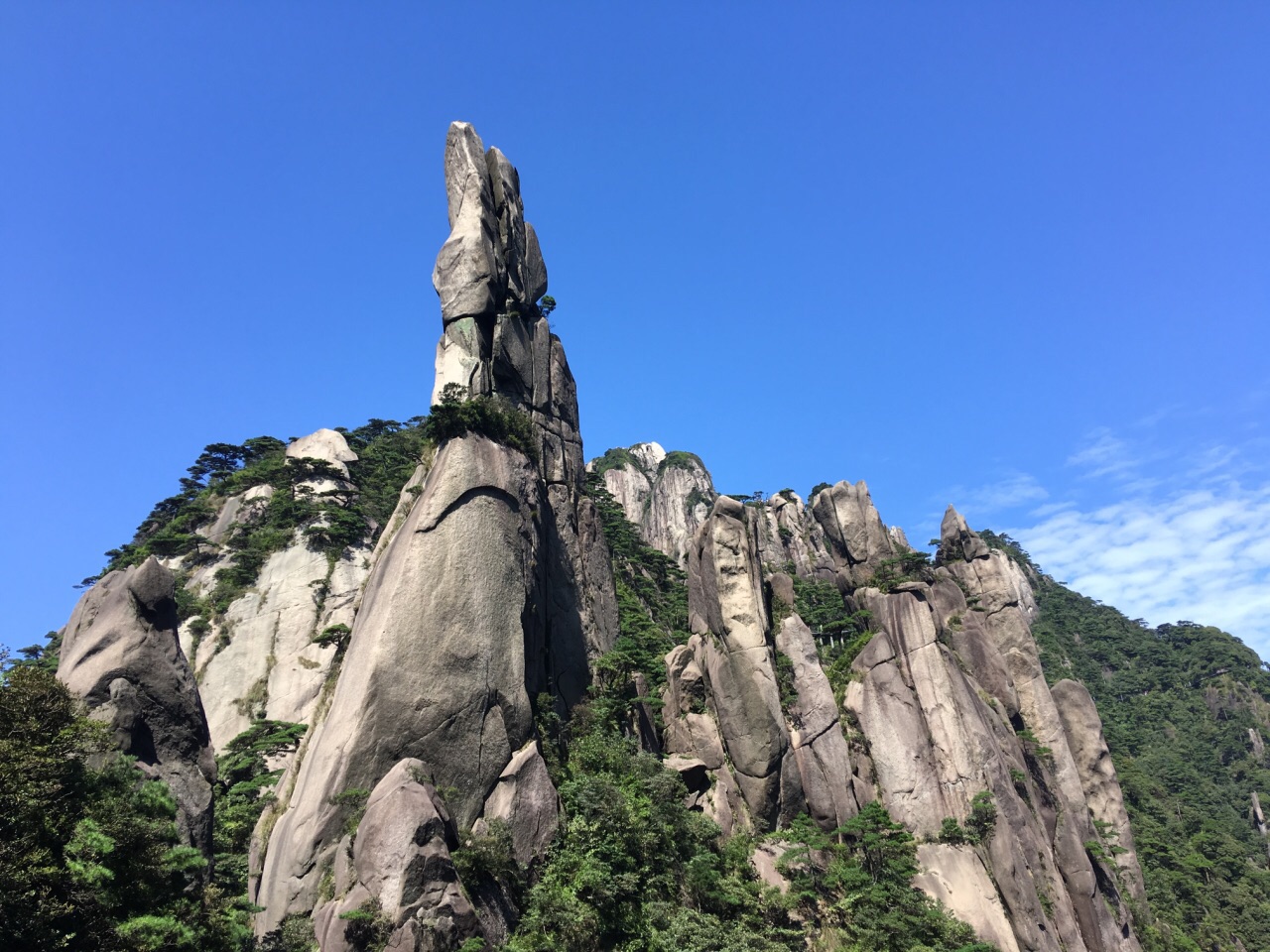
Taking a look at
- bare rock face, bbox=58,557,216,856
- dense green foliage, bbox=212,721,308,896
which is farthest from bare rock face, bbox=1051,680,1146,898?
bare rock face, bbox=58,557,216,856

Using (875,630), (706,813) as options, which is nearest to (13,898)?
(706,813)

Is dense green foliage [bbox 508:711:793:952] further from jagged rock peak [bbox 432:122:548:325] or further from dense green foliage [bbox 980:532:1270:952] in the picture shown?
dense green foliage [bbox 980:532:1270:952]

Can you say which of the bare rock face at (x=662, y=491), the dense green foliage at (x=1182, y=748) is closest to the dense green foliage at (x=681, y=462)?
the bare rock face at (x=662, y=491)

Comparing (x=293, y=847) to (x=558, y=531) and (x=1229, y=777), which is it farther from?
(x=1229, y=777)

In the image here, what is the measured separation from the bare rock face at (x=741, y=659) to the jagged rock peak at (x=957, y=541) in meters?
24.6

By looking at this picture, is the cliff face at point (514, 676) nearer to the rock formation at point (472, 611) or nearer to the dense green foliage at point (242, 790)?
the rock formation at point (472, 611)

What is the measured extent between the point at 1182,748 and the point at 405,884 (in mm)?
90289

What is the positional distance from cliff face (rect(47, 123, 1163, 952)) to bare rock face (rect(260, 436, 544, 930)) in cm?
9

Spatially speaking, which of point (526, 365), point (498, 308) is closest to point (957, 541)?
point (526, 365)

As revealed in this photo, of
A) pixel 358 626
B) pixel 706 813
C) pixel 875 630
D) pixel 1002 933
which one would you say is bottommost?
pixel 1002 933

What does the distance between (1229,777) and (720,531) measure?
73.9 meters

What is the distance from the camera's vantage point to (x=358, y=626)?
2769 centimetres

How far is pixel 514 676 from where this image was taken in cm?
2723

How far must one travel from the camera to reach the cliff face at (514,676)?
22.0m
